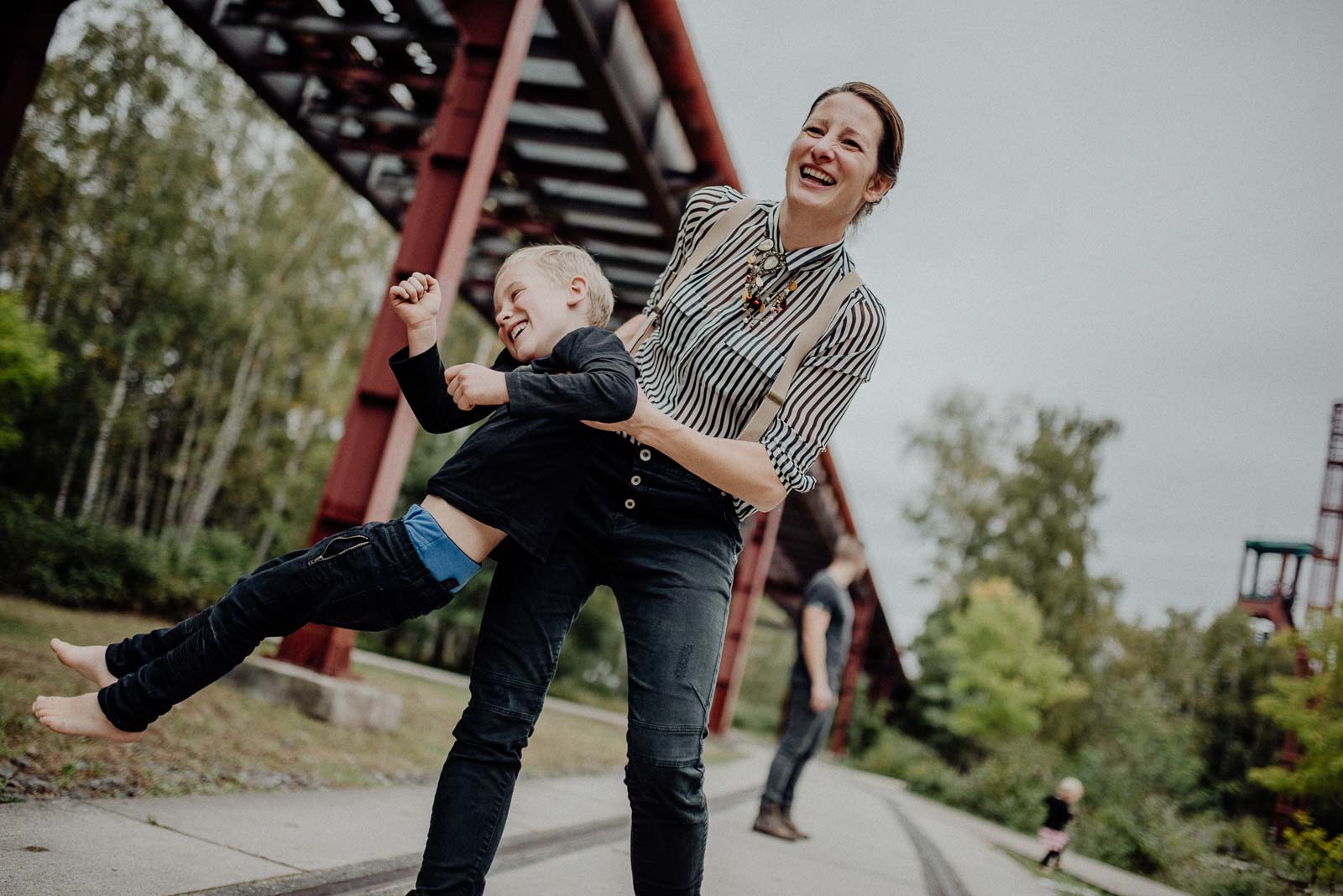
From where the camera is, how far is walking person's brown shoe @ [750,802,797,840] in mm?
5121

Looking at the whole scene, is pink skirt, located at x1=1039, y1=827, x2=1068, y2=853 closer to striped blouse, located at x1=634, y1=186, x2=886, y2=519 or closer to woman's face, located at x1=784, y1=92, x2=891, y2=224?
striped blouse, located at x1=634, y1=186, x2=886, y2=519

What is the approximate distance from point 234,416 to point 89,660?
71.2 feet

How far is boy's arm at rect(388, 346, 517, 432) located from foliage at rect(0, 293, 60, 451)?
13436mm

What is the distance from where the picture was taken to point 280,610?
63.4 inches

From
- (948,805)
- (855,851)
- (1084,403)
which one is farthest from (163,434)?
(1084,403)

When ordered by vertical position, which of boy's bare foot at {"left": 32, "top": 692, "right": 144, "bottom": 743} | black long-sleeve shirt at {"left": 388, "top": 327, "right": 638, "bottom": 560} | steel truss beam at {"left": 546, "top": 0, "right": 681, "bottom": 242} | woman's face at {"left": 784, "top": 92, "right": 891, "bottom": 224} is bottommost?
boy's bare foot at {"left": 32, "top": 692, "right": 144, "bottom": 743}

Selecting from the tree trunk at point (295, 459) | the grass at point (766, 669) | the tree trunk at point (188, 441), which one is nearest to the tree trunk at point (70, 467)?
the tree trunk at point (188, 441)

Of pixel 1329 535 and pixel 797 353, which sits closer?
pixel 797 353

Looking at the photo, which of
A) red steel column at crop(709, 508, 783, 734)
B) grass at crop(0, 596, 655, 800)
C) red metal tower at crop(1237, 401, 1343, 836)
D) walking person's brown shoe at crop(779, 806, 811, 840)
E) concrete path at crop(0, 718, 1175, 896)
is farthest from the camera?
red steel column at crop(709, 508, 783, 734)

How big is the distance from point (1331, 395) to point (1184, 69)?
3252 millimetres

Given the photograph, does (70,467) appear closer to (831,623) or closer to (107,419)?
(107,419)

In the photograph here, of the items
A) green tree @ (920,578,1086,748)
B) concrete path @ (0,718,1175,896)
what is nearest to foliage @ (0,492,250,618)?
concrete path @ (0,718,1175,896)

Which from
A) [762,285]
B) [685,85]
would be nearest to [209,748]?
[762,285]

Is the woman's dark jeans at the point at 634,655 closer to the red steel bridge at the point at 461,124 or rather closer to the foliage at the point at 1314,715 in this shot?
the red steel bridge at the point at 461,124
